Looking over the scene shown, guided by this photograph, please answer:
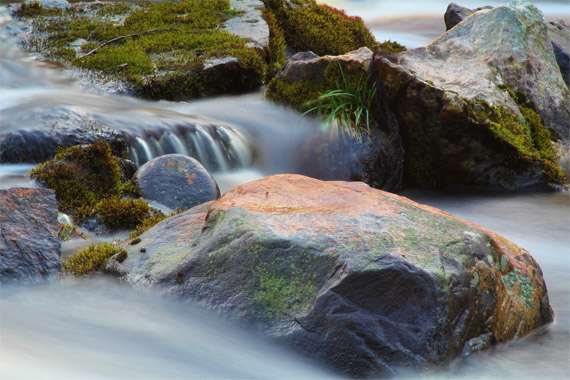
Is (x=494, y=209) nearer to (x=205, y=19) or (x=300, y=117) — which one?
(x=300, y=117)

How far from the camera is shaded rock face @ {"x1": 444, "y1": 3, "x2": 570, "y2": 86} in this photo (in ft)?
42.0

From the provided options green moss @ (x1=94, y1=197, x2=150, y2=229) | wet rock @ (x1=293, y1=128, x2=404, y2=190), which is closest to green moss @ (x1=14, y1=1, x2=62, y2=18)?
wet rock @ (x1=293, y1=128, x2=404, y2=190)

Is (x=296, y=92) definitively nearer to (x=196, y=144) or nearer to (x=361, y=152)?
(x=361, y=152)

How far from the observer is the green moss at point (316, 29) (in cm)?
1471

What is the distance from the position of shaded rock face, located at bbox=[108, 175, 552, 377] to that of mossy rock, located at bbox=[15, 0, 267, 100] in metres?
6.85

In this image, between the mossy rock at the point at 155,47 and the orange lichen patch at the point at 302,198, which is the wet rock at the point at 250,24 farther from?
the orange lichen patch at the point at 302,198

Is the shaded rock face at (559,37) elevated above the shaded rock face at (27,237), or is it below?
above

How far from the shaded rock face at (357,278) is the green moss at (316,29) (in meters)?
10.6

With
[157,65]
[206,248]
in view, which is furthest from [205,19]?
[206,248]

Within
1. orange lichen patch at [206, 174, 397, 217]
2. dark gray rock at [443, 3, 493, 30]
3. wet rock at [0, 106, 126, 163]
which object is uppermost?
dark gray rock at [443, 3, 493, 30]

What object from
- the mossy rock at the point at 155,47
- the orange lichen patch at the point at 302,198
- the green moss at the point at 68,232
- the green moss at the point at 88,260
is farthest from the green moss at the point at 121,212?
the mossy rock at the point at 155,47

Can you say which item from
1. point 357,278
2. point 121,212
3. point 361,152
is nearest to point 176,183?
point 121,212

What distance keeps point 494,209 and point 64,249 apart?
235 inches

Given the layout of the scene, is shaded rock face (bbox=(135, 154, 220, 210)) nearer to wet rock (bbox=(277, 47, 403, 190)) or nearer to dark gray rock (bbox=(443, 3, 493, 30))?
wet rock (bbox=(277, 47, 403, 190))
